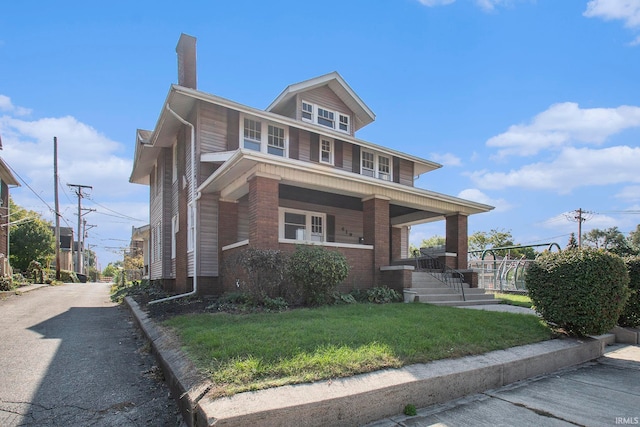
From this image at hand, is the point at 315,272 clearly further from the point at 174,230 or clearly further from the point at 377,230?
the point at 174,230

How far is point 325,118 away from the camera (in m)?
16.3

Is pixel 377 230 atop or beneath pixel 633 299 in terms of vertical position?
atop

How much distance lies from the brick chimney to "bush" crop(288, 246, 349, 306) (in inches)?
345

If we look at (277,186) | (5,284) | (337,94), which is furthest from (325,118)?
(5,284)

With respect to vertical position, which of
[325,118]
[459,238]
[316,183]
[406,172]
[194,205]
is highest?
[325,118]

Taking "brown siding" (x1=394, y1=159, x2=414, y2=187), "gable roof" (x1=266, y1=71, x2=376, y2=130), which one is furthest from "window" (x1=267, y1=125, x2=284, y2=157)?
"brown siding" (x1=394, y1=159, x2=414, y2=187)

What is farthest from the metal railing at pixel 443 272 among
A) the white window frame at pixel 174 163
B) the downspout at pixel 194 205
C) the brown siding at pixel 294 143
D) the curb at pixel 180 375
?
the white window frame at pixel 174 163

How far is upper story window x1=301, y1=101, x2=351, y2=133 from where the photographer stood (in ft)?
51.7

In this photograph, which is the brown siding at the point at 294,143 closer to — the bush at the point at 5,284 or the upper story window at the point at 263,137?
the upper story window at the point at 263,137

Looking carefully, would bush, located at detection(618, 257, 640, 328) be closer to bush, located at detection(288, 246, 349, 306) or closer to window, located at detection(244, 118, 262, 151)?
bush, located at detection(288, 246, 349, 306)

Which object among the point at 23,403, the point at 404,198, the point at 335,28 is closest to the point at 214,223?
the point at 404,198

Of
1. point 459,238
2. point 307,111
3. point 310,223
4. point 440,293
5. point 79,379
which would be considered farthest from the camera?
point 307,111

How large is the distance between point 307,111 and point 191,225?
6856mm

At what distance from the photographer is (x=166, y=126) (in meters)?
13.7
